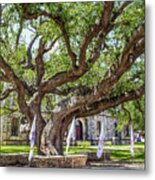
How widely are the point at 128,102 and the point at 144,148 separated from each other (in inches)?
10.4

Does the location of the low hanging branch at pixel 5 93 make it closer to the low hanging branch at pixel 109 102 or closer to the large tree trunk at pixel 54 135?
the large tree trunk at pixel 54 135

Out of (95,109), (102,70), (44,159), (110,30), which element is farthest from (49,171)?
(110,30)

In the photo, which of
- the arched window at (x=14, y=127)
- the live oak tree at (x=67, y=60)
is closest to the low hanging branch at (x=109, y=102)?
the live oak tree at (x=67, y=60)

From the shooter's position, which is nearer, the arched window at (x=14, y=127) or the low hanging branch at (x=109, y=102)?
the low hanging branch at (x=109, y=102)

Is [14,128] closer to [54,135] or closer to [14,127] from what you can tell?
[14,127]

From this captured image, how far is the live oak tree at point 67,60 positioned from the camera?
2539mm

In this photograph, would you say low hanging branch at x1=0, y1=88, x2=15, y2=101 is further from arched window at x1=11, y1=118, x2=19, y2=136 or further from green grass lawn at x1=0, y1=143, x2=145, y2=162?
green grass lawn at x1=0, y1=143, x2=145, y2=162

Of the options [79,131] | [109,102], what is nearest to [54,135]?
[79,131]

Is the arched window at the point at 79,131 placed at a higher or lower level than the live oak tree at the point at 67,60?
lower

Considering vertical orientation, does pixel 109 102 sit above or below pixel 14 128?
above

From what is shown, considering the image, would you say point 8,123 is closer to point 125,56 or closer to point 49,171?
point 49,171

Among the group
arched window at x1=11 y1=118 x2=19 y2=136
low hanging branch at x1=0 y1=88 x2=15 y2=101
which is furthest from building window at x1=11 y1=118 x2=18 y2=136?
low hanging branch at x1=0 y1=88 x2=15 y2=101

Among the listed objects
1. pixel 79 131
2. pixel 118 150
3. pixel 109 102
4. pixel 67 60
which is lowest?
pixel 118 150

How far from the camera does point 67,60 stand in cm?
261
